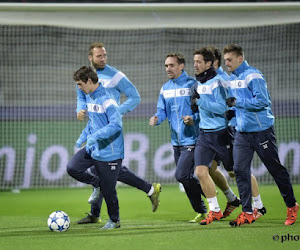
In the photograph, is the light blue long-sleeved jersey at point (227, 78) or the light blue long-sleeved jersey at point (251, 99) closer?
the light blue long-sleeved jersey at point (251, 99)

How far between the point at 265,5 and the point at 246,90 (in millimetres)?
2605

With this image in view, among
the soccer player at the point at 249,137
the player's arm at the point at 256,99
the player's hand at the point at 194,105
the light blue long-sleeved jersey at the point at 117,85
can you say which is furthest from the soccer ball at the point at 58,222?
the player's arm at the point at 256,99

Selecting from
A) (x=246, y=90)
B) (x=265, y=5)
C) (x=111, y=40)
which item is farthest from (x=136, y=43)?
(x=246, y=90)

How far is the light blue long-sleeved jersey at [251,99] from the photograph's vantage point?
289 inches

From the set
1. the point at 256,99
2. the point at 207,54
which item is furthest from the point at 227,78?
the point at 256,99

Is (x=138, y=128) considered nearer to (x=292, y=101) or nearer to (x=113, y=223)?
(x=292, y=101)

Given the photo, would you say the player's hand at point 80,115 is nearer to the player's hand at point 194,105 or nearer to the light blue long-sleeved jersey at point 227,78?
the player's hand at point 194,105

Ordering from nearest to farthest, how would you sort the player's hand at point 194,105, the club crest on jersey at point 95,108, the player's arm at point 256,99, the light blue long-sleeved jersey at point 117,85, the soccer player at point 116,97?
1. the player's arm at point 256,99
2. the club crest on jersey at point 95,108
3. the player's hand at point 194,105
4. the soccer player at point 116,97
5. the light blue long-sleeved jersey at point 117,85

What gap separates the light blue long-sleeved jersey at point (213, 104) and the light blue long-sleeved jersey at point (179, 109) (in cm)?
32

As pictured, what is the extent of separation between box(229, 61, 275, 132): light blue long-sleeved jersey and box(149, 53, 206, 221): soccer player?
2.38 feet

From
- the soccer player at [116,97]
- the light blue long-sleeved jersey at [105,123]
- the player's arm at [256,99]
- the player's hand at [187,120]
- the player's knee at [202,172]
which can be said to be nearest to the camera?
the player's arm at [256,99]

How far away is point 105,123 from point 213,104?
1.29 metres

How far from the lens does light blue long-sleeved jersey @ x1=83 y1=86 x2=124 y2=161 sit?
7.46m

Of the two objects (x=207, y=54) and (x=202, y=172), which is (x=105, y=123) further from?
(x=207, y=54)
